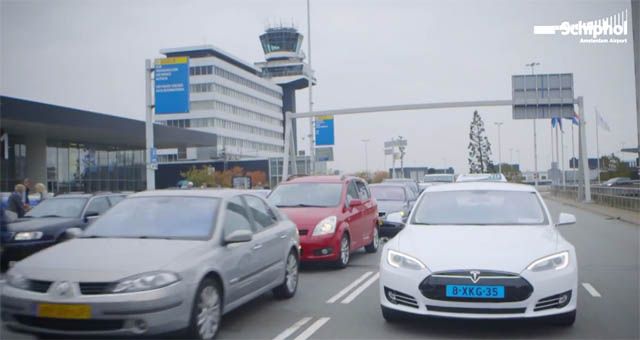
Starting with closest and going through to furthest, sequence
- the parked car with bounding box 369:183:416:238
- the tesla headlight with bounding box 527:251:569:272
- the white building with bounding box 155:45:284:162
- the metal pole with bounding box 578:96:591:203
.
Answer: the tesla headlight with bounding box 527:251:569:272
the parked car with bounding box 369:183:416:238
the metal pole with bounding box 578:96:591:203
the white building with bounding box 155:45:284:162

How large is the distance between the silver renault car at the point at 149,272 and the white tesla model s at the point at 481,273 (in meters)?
1.66

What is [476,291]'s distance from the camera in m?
5.85

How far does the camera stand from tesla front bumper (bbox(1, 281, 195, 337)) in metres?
5.19

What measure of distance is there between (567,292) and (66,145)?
129ft

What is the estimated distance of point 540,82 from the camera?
A: 3259 cm

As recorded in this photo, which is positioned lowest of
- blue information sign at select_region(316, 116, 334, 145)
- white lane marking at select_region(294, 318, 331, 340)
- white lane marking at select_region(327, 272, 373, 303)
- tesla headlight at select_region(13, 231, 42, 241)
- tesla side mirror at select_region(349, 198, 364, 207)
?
white lane marking at select_region(327, 272, 373, 303)

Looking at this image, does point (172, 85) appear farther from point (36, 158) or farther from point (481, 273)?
point (36, 158)

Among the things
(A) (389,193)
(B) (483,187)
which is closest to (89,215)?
(B) (483,187)

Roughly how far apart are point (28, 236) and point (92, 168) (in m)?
33.2

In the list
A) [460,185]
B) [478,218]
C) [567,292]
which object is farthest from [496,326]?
[460,185]

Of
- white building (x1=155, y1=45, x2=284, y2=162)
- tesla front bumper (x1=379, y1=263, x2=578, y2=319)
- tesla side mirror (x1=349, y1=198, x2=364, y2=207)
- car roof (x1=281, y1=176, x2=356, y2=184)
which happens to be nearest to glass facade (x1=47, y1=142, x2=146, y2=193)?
white building (x1=155, y1=45, x2=284, y2=162)

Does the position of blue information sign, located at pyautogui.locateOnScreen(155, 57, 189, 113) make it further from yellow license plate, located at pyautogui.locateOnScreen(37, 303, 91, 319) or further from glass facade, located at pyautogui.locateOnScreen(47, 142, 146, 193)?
glass facade, located at pyautogui.locateOnScreen(47, 142, 146, 193)

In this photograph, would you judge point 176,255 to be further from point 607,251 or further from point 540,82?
point 540,82

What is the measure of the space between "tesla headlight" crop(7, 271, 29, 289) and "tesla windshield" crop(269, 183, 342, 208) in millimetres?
6367
